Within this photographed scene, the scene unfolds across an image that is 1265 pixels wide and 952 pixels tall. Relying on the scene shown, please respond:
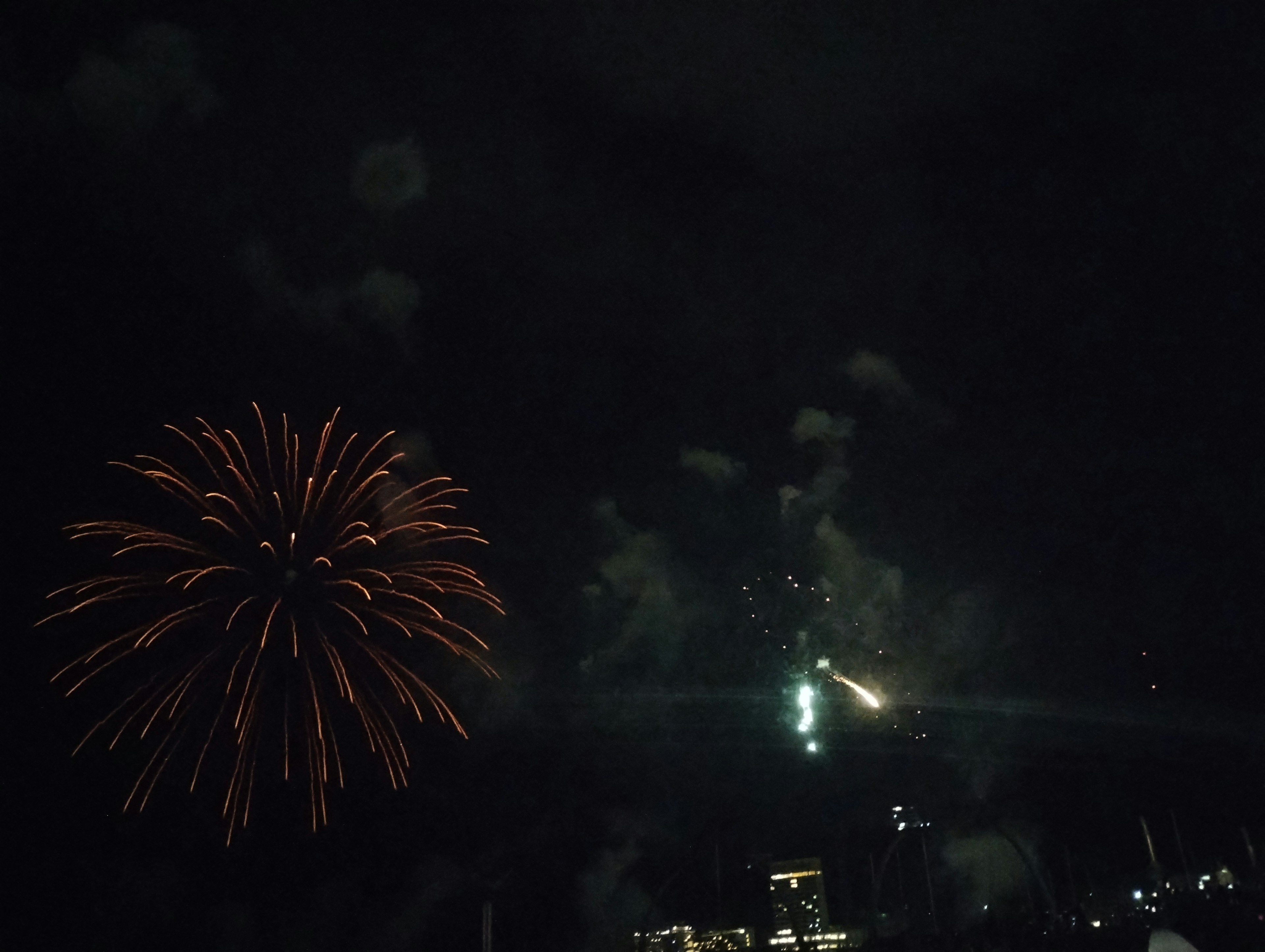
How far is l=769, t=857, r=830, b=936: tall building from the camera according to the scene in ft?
408

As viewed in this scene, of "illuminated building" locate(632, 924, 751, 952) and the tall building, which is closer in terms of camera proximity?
"illuminated building" locate(632, 924, 751, 952)

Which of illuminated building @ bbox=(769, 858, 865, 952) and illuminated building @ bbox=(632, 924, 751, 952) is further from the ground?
illuminated building @ bbox=(769, 858, 865, 952)

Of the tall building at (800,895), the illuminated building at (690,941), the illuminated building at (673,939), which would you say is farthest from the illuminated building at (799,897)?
the illuminated building at (673,939)

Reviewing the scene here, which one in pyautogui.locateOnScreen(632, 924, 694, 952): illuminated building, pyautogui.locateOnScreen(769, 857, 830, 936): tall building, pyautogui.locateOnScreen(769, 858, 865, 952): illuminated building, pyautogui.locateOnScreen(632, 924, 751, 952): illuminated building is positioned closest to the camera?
pyautogui.locateOnScreen(632, 924, 751, 952): illuminated building

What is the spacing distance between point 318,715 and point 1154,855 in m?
65.5

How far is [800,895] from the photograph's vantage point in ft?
417

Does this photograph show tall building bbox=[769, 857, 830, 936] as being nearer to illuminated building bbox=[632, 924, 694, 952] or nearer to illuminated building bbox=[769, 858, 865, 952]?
illuminated building bbox=[769, 858, 865, 952]

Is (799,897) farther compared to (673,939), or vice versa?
(799,897)

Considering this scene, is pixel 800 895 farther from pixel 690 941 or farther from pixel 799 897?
pixel 690 941

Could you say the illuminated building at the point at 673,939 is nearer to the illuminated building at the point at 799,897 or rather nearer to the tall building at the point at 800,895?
the illuminated building at the point at 799,897

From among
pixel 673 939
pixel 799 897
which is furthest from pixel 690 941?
pixel 799 897

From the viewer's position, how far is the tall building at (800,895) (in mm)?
124375

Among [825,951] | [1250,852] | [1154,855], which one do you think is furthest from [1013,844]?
[825,951]

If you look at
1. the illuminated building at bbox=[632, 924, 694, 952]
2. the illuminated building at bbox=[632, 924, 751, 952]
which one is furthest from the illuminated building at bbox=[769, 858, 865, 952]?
the illuminated building at bbox=[632, 924, 694, 952]
